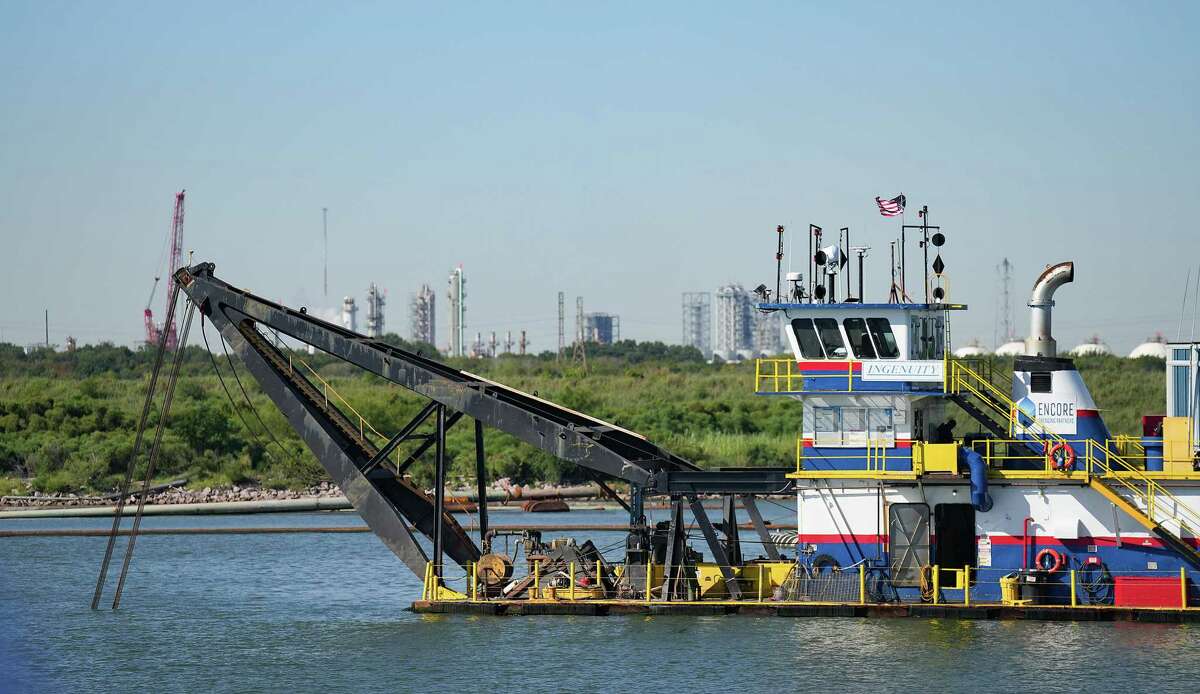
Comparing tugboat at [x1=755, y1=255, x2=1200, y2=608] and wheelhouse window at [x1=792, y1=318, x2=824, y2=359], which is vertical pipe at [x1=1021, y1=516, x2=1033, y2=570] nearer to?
tugboat at [x1=755, y1=255, x2=1200, y2=608]

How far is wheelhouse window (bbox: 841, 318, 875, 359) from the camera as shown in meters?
36.6

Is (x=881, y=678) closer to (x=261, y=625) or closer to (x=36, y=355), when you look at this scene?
(x=261, y=625)

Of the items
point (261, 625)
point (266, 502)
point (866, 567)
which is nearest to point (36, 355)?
point (266, 502)

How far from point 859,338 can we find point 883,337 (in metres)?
0.53

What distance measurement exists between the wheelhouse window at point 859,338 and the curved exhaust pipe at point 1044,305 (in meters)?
3.68

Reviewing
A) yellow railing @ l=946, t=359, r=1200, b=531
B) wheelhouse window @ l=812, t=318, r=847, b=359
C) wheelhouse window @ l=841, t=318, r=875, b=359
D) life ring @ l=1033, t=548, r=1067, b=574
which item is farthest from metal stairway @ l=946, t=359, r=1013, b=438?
life ring @ l=1033, t=548, r=1067, b=574

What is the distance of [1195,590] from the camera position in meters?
34.4

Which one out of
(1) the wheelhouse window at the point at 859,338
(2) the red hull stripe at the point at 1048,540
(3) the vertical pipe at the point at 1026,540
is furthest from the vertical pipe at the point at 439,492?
(3) the vertical pipe at the point at 1026,540

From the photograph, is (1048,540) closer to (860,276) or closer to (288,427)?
(860,276)

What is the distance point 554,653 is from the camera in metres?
34.4

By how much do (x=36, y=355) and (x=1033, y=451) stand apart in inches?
4753

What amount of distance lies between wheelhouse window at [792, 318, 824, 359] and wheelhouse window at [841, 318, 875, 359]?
0.69 meters

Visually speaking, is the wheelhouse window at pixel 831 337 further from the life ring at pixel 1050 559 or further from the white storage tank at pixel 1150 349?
the white storage tank at pixel 1150 349

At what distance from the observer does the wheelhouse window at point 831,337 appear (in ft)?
121
